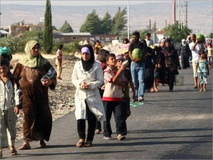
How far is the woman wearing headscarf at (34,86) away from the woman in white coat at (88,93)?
48 centimetres

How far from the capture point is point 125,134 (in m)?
13.4

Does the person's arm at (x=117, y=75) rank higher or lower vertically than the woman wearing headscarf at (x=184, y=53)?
higher

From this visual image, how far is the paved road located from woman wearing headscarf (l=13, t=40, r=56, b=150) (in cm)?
29

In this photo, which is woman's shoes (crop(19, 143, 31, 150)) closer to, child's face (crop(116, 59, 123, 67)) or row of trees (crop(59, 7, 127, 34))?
child's face (crop(116, 59, 123, 67))

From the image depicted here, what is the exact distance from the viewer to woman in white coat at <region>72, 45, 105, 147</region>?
1260 cm

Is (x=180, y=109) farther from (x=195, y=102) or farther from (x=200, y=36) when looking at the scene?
(x=200, y=36)

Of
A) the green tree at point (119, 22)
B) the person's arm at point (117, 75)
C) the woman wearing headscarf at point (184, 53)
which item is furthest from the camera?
the green tree at point (119, 22)

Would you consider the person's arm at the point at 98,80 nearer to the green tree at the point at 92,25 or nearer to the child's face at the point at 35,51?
the child's face at the point at 35,51

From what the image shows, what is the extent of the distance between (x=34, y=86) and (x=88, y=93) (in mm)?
904

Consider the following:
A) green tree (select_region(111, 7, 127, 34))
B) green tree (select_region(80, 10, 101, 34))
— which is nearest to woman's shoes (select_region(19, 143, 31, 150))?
green tree (select_region(80, 10, 101, 34))

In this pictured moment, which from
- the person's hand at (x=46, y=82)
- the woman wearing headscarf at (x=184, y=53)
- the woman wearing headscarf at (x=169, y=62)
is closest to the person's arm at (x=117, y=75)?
the person's hand at (x=46, y=82)

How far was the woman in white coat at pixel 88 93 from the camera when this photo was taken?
12.6m

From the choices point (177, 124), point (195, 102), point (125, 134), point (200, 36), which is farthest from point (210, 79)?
point (125, 134)

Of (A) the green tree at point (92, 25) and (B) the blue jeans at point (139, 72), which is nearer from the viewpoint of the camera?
(B) the blue jeans at point (139, 72)
